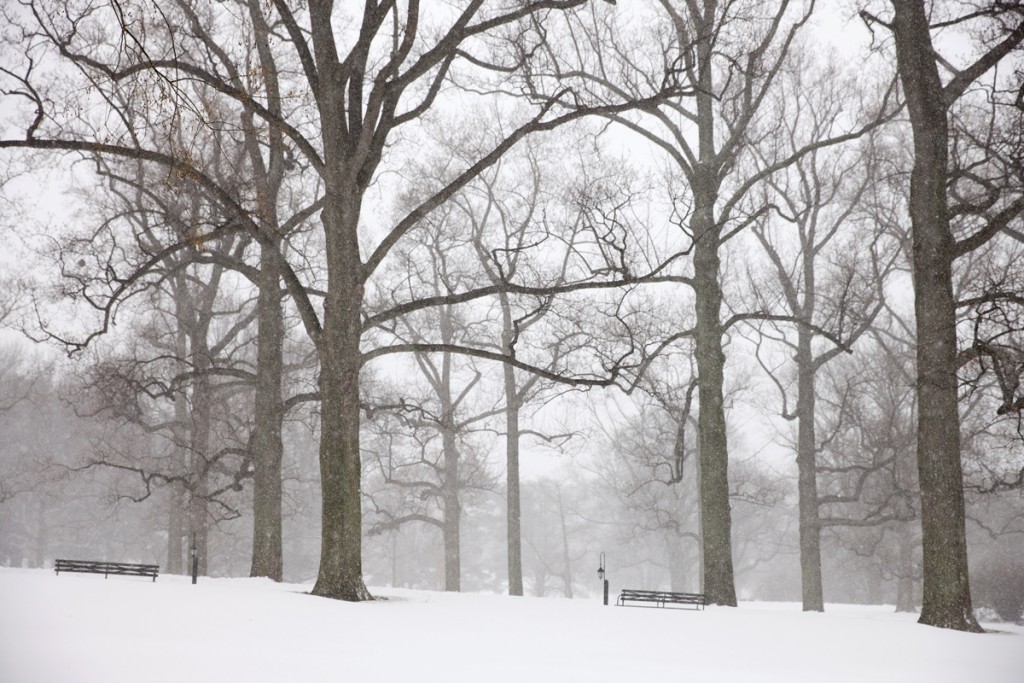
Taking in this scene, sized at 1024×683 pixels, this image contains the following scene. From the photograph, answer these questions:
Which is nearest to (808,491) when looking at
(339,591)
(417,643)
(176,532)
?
(339,591)

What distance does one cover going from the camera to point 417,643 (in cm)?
687

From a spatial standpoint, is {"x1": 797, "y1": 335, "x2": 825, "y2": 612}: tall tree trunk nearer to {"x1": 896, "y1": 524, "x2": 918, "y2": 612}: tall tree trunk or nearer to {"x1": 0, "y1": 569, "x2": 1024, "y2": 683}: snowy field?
{"x1": 896, "y1": 524, "x2": 918, "y2": 612}: tall tree trunk

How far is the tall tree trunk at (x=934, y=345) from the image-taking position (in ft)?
35.8

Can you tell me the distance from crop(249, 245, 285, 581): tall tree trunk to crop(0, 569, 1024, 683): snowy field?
463 centimetres

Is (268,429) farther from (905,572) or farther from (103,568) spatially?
(905,572)

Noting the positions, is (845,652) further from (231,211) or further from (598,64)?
(598,64)

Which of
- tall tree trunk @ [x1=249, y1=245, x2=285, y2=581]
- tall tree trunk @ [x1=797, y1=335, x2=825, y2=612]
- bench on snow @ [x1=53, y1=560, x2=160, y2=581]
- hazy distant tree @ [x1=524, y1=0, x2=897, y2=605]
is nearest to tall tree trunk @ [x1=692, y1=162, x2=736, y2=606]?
hazy distant tree @ [x1=524, y1=0, x2=897, y2=605]

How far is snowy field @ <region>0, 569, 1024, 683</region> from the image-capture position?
552 centimetres

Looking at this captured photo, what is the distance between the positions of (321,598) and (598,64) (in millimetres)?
11624

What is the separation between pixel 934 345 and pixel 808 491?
965 centimetres

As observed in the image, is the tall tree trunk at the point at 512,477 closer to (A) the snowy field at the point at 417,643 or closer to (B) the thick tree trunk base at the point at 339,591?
(A) the snowy field at the point at 417,643

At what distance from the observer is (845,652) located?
8125 millimetres

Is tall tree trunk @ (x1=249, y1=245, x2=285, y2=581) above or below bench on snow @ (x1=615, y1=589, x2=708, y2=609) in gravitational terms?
above

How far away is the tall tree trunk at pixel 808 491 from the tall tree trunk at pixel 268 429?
12481 millimetres
